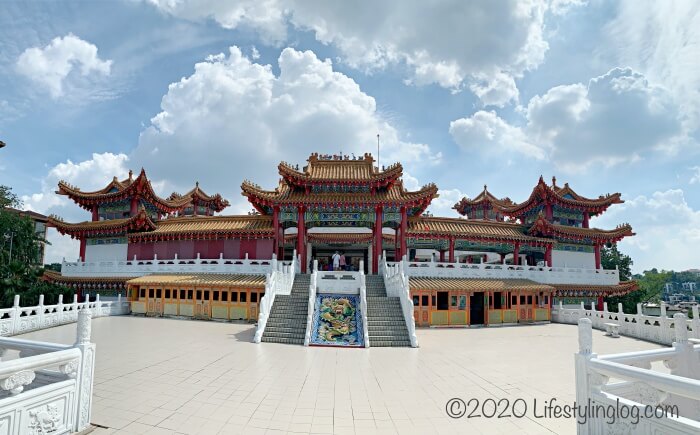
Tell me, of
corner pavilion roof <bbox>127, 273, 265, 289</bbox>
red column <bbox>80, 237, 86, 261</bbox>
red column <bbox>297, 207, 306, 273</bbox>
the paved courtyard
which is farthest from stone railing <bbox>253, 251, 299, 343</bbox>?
red column <bbox>80, 237, 86, 261</bbox>

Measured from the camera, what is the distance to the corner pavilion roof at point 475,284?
1919 centimetres

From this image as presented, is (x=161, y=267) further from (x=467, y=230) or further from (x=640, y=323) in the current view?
(x=640, y=323)

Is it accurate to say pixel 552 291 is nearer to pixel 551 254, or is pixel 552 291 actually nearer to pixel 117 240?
pixel 551 254

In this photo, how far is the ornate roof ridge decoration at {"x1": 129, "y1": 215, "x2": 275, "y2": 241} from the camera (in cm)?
2481

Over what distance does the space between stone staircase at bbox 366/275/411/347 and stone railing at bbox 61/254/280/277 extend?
6842 mm

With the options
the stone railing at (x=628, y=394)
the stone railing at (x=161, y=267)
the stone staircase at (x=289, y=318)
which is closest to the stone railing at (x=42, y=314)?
the stone railing at (x=161, y=267)

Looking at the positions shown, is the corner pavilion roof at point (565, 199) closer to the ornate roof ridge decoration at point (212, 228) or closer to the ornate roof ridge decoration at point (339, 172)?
the ornate roof ridge decoration at point (339, 172)

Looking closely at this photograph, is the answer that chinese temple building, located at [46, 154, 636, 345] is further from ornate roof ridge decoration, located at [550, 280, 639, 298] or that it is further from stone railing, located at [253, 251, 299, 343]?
stone railing, located at [253, 251, 299, 343]

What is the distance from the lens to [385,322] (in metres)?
15.4

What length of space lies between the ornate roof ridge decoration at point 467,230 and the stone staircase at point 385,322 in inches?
298

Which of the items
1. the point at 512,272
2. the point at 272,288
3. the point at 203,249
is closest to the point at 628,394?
the point at 272,288

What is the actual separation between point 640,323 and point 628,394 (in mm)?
16170

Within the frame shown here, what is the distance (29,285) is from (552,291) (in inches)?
1527

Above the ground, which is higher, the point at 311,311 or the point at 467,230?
the point at 467,230
